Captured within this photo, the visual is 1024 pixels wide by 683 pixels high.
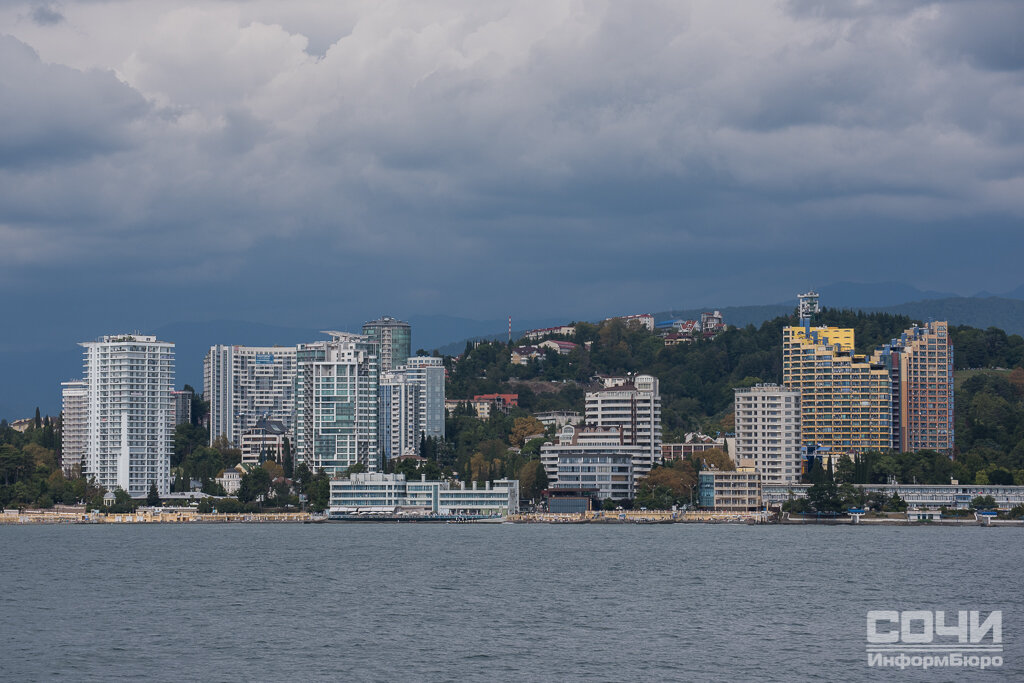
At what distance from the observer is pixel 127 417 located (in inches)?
5994

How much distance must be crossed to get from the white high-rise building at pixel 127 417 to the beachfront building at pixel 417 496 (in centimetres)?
2536

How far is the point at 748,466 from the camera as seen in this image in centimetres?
13862

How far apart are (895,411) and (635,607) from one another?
9765 cm

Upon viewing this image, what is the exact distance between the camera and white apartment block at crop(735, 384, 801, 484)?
139000mm

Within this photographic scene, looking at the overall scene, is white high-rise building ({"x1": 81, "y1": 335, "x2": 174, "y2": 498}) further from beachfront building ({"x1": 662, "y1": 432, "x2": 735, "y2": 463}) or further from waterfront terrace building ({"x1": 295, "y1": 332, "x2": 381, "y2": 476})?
beachfront building ({"x1": 662, "y1": 432, "x2": 735, "y2": 463})

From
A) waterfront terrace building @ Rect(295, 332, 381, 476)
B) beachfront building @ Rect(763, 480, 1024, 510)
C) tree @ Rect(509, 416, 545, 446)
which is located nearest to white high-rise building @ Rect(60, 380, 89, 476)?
waterfront terrace building @ Rect(295, 332, 381, 476)

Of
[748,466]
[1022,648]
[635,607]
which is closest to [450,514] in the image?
[748,466]

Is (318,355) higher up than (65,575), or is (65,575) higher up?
(318,355)

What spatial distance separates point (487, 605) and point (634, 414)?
88629 millimetres

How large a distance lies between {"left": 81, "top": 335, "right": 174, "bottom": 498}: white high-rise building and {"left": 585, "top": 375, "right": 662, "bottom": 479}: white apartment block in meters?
45.2

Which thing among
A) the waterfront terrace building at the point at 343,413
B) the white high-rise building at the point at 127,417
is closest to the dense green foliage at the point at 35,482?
the white high-rise building at the point at 127,417

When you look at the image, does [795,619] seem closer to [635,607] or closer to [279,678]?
[635,607]

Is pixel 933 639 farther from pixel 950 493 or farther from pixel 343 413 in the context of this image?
pixel 343 413

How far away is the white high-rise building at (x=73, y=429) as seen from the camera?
533 feet
